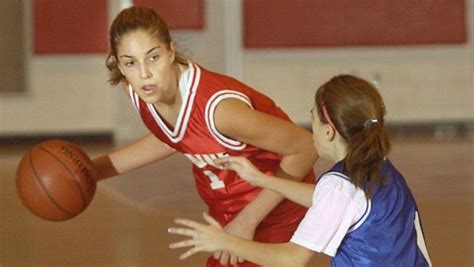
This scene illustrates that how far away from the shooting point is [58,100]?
882cm

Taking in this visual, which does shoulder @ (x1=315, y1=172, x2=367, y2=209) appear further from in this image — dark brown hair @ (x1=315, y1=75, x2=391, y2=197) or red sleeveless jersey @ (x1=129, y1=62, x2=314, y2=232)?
red sleeveless jersey @ (x1=129, y1=62, x2=314, y2=232)

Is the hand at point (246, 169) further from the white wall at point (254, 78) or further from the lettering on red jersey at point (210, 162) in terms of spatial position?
the white wall at point (254, 78)

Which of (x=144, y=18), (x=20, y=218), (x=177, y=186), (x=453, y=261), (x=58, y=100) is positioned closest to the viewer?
(x=144, y=18)

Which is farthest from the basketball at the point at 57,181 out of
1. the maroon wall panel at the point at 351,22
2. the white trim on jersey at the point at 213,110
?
the maroon wall panel at the point at 351,22

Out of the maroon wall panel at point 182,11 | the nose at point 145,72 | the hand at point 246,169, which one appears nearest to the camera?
the hand at point 246,169

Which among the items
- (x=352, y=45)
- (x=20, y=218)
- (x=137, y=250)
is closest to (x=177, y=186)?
(x=20, y=218)

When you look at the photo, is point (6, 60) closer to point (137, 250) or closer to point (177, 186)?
point (177, 186)

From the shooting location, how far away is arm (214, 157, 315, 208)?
2.59 m

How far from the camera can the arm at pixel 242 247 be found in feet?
7.67

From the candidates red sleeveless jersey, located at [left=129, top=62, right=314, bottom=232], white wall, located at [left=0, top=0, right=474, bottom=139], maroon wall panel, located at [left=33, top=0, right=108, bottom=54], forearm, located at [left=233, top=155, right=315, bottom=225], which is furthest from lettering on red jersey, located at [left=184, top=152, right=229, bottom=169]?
maroon wall panel, located at [left=33, top=0, right=108, bottom=54]

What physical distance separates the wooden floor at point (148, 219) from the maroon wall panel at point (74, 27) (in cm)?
156

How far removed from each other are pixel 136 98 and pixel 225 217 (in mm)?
449

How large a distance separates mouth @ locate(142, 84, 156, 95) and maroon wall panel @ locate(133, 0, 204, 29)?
619 cm

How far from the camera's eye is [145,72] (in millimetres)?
2738
